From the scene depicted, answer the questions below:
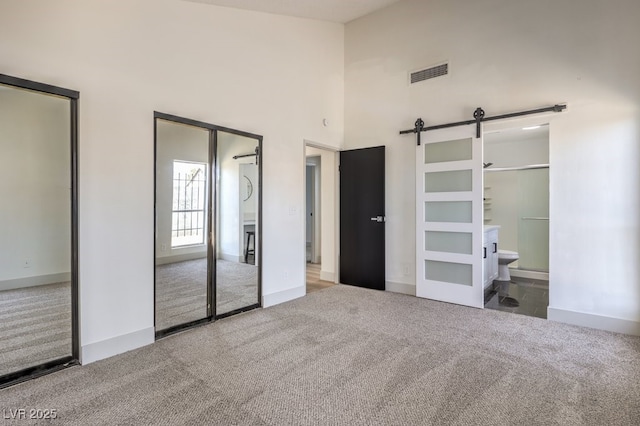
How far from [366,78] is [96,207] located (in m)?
3.99

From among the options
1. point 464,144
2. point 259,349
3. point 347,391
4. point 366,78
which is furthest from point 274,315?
point 366,78

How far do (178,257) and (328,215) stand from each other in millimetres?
2644

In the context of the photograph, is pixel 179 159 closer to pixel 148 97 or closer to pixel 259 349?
pixel 148 97

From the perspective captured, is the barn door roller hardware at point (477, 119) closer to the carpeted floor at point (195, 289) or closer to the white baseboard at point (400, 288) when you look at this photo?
the white baseboard at point (400, 288)

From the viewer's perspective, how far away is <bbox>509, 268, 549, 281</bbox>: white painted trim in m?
5.51

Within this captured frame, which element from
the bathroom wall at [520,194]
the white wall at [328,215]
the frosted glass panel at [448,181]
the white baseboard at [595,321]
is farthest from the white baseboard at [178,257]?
the bathroom wall at [520,194]

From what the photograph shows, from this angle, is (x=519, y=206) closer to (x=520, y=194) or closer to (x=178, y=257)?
(x=520, y=194)

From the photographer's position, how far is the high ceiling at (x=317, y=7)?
361 cm

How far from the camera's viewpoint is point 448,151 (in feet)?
13.7

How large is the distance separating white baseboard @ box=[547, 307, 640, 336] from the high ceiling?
14.6 feet

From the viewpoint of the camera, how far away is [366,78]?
16.2ft

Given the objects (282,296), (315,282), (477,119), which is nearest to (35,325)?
(282,296)

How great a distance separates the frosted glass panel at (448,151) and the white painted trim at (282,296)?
2453mm

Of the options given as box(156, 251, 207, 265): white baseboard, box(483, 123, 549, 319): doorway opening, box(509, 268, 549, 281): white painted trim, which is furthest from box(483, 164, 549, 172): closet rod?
box(156, 251, 207, 265): white baseboard
